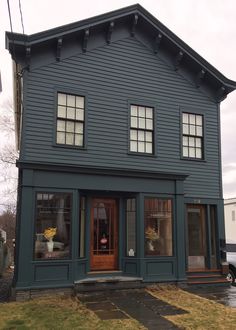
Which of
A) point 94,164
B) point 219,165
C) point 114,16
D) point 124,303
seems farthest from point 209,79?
point 124,303

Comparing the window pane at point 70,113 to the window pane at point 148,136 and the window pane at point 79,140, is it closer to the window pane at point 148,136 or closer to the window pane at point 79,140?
the window pane at point 79,140

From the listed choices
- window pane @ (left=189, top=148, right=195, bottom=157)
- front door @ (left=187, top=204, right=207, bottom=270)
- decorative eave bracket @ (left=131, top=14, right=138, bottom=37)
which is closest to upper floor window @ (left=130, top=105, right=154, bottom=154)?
window pane @ (left=189, top=148, right=195, bottom=157)

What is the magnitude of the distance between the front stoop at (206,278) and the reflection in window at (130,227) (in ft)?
7.41

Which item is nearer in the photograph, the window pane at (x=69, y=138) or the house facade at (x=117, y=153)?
the house facade at (x=117, y=153)

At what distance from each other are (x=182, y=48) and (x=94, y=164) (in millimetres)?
5482

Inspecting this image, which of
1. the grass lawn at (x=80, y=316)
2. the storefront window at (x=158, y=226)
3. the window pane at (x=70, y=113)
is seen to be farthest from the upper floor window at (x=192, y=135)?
the grass lawn at (x=80, y=316)

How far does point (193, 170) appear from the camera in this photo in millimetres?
14359

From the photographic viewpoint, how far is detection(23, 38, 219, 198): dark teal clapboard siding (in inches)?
474

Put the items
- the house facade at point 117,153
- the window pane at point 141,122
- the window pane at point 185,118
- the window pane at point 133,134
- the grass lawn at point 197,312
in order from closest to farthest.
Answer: the grass lawn at point 197,312 < the house facade at point 117,153 < the window pane at point 133,134 < the window pane at point 141,122 < the window pane at point 185,118

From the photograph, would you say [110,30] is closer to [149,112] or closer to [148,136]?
[149,112]

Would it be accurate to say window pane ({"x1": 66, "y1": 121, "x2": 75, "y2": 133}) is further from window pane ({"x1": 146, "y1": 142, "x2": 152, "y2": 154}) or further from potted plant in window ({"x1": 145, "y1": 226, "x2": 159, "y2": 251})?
potted plant in window ({"x1": 145, "y1": 226, "x2": 159, "y2": 251})

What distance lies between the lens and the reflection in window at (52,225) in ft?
36.9

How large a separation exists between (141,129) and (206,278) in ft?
18.4

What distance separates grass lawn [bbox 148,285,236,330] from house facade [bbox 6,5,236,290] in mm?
1256
